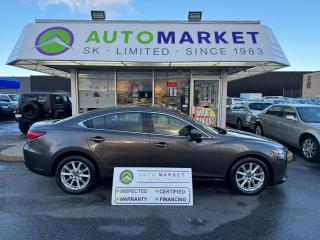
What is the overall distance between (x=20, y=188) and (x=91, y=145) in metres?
1.72

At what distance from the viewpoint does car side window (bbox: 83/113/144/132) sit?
182 inches

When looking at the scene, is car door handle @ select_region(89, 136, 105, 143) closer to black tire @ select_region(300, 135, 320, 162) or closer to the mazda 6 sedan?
the mazda 6 sedan

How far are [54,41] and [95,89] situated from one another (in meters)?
2.58

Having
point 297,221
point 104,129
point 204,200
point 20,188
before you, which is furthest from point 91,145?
point 297,221

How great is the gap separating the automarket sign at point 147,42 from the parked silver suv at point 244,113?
4.65 meters

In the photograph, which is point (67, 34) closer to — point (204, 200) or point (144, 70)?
point (144, 70)

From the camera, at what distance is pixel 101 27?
794 centimetres

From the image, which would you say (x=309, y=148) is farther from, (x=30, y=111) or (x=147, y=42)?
(x=30, y=111)

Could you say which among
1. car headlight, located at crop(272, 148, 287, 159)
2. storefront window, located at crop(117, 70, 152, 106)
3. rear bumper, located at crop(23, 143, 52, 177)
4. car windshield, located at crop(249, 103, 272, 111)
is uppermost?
storefront window, located at crop(117, 70, 152, 106)

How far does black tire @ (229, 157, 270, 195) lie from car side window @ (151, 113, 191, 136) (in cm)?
109

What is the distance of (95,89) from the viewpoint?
9922mm

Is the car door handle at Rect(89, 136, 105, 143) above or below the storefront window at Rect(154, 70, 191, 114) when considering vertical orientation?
below

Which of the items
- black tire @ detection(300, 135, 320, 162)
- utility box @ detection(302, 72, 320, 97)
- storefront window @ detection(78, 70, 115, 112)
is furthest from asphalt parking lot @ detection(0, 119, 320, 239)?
utility box @ detection(302, 72, 320, 97)

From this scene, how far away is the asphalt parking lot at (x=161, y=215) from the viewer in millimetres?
3371
